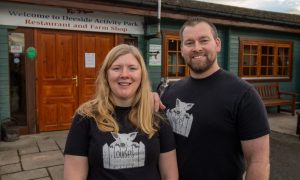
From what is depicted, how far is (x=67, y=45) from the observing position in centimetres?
712

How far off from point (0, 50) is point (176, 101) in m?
5.43

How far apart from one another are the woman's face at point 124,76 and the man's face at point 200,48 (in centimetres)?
38

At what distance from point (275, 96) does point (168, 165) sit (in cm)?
981

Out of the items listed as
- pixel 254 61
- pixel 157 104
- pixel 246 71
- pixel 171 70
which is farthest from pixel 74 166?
pixel 254 61

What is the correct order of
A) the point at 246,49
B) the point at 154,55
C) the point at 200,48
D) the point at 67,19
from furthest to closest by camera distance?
1. the point at 246,49
2. the point at 154,55
3. the point at 67,19
4. the point at 200,48

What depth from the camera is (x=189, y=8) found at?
26.6ft

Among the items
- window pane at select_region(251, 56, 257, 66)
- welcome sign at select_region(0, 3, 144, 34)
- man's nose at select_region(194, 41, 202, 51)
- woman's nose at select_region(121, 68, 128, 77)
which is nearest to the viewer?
woman's nose at select_region(121, 68, 128, 77)

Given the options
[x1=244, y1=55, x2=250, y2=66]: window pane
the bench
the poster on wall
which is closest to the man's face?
the poster on wall

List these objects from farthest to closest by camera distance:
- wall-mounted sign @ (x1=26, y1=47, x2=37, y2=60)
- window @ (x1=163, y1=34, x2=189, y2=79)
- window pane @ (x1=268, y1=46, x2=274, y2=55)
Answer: window pane @ (x1=268, y1=46, x2=274, y2=55)
window @ (x1=163, y1=34, x2=189, y2=79)
wall-mounted sign @ (x1=26, y1=47, x2=37, y2=60)

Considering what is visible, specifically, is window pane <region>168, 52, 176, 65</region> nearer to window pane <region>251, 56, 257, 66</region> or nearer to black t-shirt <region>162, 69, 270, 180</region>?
window pane <region>251, 56, 257, 66</region>

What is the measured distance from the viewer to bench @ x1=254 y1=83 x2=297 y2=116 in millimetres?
10212

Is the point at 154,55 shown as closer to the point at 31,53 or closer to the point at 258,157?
the point at 31,53

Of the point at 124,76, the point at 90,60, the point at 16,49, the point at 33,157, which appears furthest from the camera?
the point at 90,60

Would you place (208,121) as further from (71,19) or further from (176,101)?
(71,19)
